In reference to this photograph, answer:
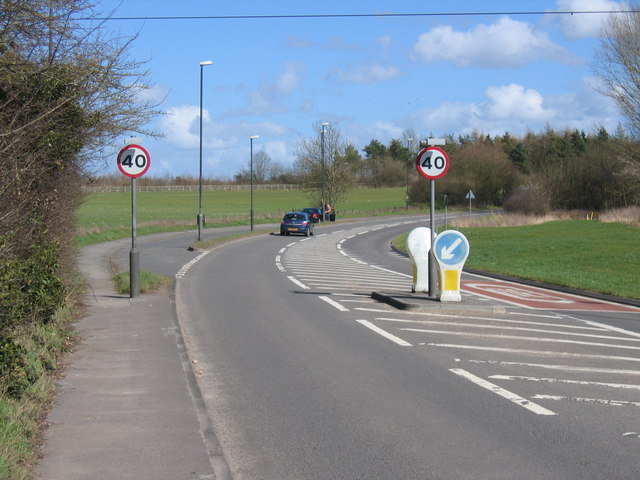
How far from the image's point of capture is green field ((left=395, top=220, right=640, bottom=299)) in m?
21.3

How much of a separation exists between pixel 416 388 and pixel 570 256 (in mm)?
25420

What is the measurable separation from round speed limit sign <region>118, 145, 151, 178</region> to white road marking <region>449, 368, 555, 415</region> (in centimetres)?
797

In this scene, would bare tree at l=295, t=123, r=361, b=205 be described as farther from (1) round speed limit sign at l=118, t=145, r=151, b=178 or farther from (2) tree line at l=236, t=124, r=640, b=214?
(1) round speed limit sign at l=118, t=145, r=151, b=178

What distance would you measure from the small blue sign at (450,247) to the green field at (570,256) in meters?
5.43

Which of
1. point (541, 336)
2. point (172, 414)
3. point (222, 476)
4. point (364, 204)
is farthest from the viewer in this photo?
point (364, 204)

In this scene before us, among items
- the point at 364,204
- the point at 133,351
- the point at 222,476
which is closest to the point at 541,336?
the point at 133,351

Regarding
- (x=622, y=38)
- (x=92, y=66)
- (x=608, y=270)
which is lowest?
(x=608, y=270)

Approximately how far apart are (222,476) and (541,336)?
7.24m

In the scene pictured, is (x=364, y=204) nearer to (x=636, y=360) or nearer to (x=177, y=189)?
(x=177, y=189)

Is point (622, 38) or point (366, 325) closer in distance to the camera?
point (366, 325)

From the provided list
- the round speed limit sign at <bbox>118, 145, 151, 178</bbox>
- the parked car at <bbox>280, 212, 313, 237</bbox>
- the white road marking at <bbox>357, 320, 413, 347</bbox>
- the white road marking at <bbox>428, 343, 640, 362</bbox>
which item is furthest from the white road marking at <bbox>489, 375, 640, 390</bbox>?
the parked car at <bbox>280, 212, 313, 237</bbox>

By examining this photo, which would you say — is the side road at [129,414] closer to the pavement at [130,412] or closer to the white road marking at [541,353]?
the pavement at [130,412]

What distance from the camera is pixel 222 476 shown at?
5.29 m

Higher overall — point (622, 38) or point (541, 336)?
point (622, 38)
